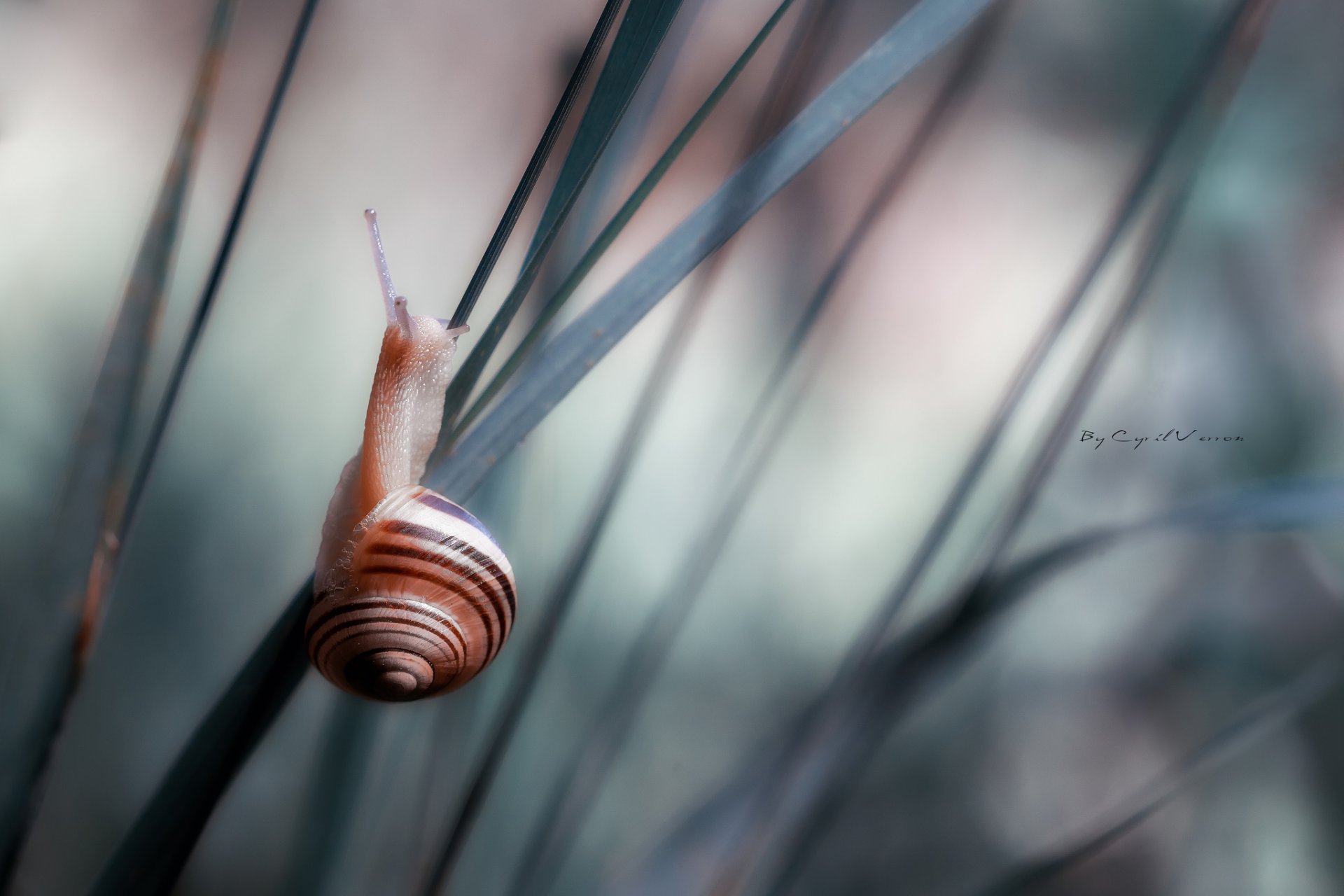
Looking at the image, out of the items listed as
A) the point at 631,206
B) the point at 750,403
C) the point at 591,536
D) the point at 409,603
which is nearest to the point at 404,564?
the point at 409,603

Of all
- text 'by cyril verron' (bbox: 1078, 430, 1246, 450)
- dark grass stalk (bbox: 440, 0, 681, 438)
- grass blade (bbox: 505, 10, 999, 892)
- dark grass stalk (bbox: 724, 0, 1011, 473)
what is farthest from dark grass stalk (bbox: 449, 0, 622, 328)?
text 'by cyril verron' (bbox: 1078, 430, 1246, 450)

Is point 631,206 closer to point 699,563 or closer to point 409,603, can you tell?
point 409,603

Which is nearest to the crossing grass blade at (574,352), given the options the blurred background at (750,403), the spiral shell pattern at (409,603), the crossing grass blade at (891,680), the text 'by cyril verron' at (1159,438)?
the spiral shell pattern at (409,603)

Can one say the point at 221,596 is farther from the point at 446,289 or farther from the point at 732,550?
the point at 732,550

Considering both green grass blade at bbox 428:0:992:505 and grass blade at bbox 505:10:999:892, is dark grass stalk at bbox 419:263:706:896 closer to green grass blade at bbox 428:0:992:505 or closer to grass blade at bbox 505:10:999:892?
grass blade at bbox 505:10:999:892

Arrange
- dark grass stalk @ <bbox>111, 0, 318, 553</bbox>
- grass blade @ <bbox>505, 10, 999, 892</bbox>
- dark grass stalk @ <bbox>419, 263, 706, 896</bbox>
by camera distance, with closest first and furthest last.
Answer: dark grass stalk @ <bbox>111, 0, 318, 553</bbox>, dark grass stalk @ <bbox>419, 263, 706, 896</bbox>, grass blade @ <bbox>505, 10, 999, 892</bbox>

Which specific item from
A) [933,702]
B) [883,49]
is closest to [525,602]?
[933,702]
